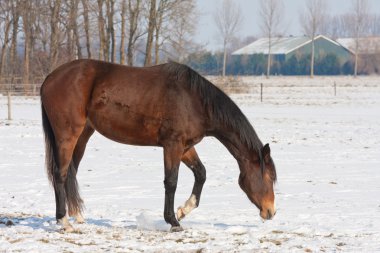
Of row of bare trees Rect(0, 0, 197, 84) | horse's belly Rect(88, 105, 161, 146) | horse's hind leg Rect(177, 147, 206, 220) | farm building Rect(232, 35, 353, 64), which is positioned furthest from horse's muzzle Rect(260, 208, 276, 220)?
farm building Rect(232, 35, 353, 64)

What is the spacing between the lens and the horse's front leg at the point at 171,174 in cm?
621

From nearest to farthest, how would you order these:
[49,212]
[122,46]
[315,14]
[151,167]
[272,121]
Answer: [49,212], [151,167], [272,121], [122,46], [315,14]

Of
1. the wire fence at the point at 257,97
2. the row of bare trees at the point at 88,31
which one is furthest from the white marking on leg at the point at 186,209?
the row of bare trees at the point at 88,31

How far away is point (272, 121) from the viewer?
22609 millimetres

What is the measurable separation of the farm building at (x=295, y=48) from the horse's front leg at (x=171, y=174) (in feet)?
285

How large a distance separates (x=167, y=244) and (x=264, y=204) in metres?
1.14

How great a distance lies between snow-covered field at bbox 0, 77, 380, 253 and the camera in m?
5.69

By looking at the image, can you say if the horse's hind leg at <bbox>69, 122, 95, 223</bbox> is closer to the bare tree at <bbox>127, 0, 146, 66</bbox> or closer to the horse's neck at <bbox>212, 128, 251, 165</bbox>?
the horse's neck at <bbox>212, 128, 251, 165</bbox>

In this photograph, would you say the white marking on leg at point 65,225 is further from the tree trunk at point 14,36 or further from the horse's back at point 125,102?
the tree trunk at point 14,36

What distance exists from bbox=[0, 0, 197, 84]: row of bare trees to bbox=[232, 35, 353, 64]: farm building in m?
52.0

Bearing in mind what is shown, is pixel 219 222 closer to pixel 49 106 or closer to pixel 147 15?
pixel 49 106

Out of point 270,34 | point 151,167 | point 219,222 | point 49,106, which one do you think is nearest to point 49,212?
point 49,106

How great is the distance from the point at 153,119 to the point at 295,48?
90.6 metres

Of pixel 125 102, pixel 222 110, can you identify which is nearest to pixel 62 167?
pixel 125 102
